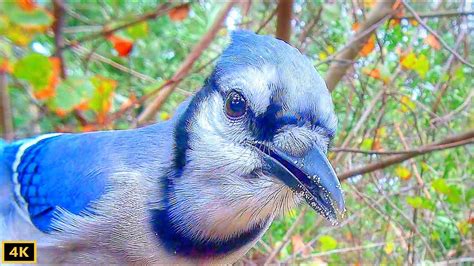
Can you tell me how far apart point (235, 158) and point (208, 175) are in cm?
7

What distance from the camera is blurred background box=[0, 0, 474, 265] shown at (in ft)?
6.40

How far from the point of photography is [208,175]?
1.04 meters

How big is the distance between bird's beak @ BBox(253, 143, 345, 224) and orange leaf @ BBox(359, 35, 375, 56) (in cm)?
124

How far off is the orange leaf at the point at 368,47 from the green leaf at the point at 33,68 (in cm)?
116

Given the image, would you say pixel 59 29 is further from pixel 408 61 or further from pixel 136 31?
pixel 408 61

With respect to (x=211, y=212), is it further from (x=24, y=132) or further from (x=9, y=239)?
(x=24, y=132)

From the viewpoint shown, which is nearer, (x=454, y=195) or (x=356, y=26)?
(x=454, y=195)

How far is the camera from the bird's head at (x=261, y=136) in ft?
3.09

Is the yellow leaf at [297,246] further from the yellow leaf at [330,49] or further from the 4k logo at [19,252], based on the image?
the 4k logo at [19,252]

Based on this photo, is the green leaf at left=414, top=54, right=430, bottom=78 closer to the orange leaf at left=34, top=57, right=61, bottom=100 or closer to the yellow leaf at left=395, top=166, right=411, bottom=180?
the yellow leaf at left=395, top=166, right=411, bottom=180

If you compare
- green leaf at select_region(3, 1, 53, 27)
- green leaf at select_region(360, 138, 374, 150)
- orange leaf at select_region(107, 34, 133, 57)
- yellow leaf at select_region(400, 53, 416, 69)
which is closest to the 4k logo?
green leaf at select_region(3, 1, 53, 27)

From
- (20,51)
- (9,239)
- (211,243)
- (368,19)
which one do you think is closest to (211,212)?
(211,243)

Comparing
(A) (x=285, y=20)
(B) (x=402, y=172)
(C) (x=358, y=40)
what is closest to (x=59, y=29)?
(A) (x=285, y=20)

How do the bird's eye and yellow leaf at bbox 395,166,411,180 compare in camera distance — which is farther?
yellow leaf at bbox 395,166,411,180
